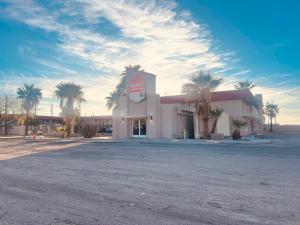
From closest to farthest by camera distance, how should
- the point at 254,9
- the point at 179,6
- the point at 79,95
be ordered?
the point at 179,6
the point at 254,9
the point at 79,95

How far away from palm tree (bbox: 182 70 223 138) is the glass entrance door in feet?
21.7

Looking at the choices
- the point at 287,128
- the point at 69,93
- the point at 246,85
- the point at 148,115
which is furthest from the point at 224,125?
the point at 287,128

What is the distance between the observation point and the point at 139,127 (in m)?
32.1

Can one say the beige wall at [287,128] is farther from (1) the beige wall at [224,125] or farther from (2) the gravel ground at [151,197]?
(2) the gravel ground at [151,197]

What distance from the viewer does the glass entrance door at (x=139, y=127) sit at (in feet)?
Result: 104

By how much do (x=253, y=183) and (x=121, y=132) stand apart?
87.7ft

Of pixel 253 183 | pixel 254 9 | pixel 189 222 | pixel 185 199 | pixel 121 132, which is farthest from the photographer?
pixel 121 132

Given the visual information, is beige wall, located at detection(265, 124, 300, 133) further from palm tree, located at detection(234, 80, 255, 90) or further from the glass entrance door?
the glass entrance door

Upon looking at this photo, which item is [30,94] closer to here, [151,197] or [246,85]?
[246,85]

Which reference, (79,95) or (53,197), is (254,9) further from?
(79,95)

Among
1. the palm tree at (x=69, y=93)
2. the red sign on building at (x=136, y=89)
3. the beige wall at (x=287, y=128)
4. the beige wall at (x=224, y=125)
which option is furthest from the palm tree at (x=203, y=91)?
the beige wall at (x=287, y=128)

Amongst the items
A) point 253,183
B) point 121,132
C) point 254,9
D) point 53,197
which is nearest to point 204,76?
point 121,132

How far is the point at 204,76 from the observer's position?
3200 cm

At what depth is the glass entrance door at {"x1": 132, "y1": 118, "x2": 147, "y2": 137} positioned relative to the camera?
104ft
